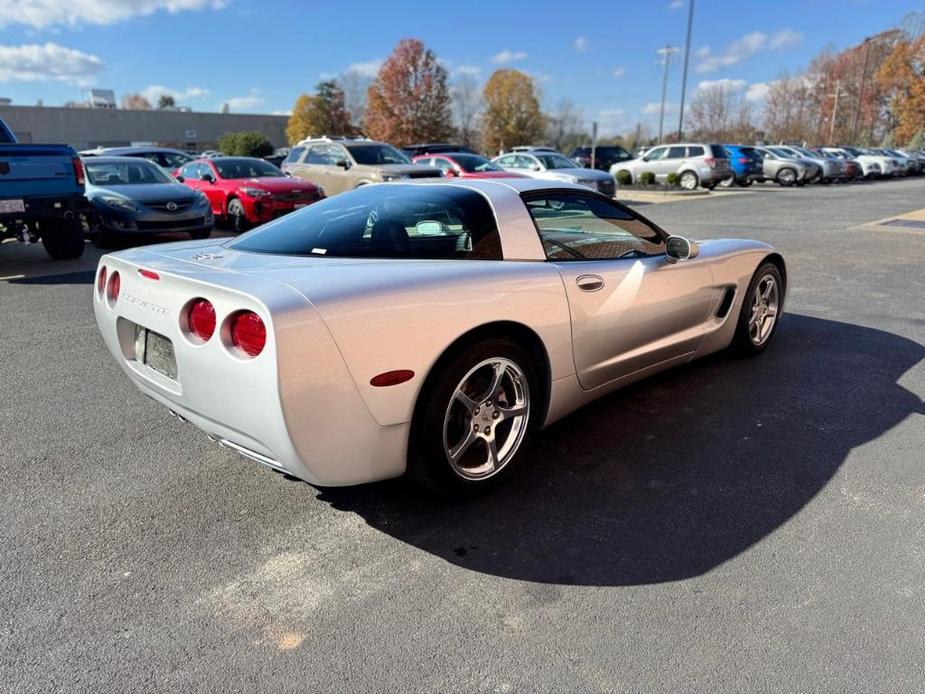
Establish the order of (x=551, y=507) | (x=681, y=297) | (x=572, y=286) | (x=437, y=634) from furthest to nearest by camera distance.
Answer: (x=681, y=297) < (x=572, y=286) < (x=551, y=507) < (x=437, y=634)

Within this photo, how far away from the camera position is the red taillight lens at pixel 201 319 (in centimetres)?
251

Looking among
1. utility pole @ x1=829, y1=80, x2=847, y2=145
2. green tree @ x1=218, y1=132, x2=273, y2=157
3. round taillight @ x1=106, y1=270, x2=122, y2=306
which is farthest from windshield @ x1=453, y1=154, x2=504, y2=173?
utility pole @ x1=829, y1=80, x2=847, y2=145

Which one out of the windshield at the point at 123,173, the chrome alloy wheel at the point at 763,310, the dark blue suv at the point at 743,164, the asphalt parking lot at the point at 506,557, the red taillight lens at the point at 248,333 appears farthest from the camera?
the dark blue suv at the point at 743,164

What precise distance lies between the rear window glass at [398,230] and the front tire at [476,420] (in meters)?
0.52

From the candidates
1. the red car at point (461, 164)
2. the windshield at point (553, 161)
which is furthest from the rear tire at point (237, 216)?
the windshield at point (553, 161)

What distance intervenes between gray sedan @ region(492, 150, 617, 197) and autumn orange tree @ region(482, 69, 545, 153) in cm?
4789

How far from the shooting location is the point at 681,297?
396cm

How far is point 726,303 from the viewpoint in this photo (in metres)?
4.46

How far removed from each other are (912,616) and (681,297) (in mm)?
2120

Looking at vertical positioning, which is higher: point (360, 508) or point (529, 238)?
point (529, 238)

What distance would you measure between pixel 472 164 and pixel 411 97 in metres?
42.0

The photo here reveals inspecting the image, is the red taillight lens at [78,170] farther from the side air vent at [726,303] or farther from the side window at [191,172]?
the side air vent at [726,303]

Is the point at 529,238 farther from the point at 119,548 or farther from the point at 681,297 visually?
the point at 119,548

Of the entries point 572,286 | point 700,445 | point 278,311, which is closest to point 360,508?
point 278,311
